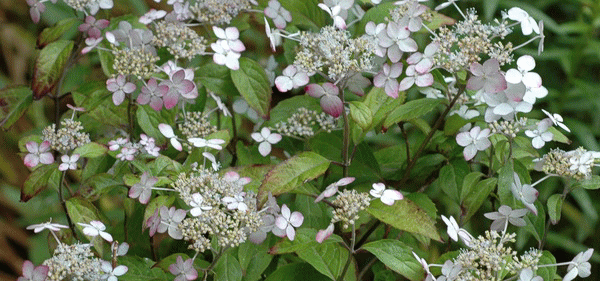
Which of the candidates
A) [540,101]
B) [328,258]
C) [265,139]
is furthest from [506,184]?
[540,101]

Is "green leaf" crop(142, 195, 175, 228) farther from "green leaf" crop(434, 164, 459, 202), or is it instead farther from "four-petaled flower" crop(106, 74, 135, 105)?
"green leaf" crop(434, 164, 459, 202)

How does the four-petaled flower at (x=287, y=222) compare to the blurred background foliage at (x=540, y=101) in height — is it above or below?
above

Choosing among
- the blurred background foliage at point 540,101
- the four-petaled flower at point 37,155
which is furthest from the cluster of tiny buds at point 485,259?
the blurred background foliage at point 540,101

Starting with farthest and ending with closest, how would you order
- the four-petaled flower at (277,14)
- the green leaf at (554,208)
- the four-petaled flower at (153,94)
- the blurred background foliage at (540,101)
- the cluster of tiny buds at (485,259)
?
1. the blurred background foliage at (540,101)
2. the four-petaled flower at (277,14)
3. the four-petaled flower at (153,94)
4. the green leaf at (554,208)
5. the cluster of tiny buds at (485,259)

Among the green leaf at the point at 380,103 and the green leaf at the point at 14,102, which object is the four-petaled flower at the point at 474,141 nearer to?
the green leaf at the point at 380,103

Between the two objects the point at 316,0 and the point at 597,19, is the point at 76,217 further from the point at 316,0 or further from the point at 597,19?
the point at 597,19

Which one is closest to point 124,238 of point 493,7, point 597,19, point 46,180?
point 46,180

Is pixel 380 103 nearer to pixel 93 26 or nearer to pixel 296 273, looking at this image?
pixel 296 273
